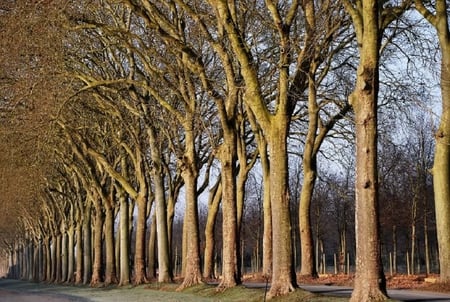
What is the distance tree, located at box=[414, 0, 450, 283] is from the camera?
21.0 meters

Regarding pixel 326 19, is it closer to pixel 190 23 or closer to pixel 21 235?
pixel 190 23

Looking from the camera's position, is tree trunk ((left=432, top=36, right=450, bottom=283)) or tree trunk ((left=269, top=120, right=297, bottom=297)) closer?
tree trunk ((left=269, top=120, right=297, bottom=297))

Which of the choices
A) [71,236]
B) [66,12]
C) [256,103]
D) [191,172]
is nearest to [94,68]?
[191,172]

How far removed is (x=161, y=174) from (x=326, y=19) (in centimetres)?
1548

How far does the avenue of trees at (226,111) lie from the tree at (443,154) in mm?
37

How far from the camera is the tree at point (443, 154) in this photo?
21.0 metres

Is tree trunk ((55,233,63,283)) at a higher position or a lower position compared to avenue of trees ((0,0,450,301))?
lower

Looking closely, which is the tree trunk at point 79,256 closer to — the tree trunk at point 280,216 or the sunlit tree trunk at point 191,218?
the sunlit tree trunk at point 191,218

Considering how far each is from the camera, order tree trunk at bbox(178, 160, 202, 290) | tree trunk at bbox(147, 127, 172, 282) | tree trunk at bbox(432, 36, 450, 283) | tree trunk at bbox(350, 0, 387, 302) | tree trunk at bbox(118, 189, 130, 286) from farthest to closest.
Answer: tree trunk at bbox(118, 189, 130, 286)
tree trunk at bbox(147, 127, 172, 282)
tree trunk at bbox(178, 160, 202, 290)
tree trunk at bbox(432, 36, 450, 283)
tree trunk at bbox(350, 0, 387, 302)

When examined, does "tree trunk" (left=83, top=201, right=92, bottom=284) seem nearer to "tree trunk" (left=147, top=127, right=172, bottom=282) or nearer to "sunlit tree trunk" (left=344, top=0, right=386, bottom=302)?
"tree trunk" (left=147, top=127, right=172, bottom=282)

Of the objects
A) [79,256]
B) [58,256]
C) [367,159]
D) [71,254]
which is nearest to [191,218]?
[367,159]

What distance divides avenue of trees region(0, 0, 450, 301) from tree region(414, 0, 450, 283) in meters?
0.04

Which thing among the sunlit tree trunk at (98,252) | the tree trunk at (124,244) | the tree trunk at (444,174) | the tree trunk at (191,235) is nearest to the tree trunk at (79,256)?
the sunlit tree trunk at (98,252)

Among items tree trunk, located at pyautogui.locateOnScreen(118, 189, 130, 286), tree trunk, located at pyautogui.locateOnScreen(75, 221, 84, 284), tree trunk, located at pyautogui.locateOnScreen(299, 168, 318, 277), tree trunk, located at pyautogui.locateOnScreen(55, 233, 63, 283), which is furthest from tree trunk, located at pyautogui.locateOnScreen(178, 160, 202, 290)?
tree trunk, located at pyautogui.locateOnScreen(55, 233, 63, 283)
